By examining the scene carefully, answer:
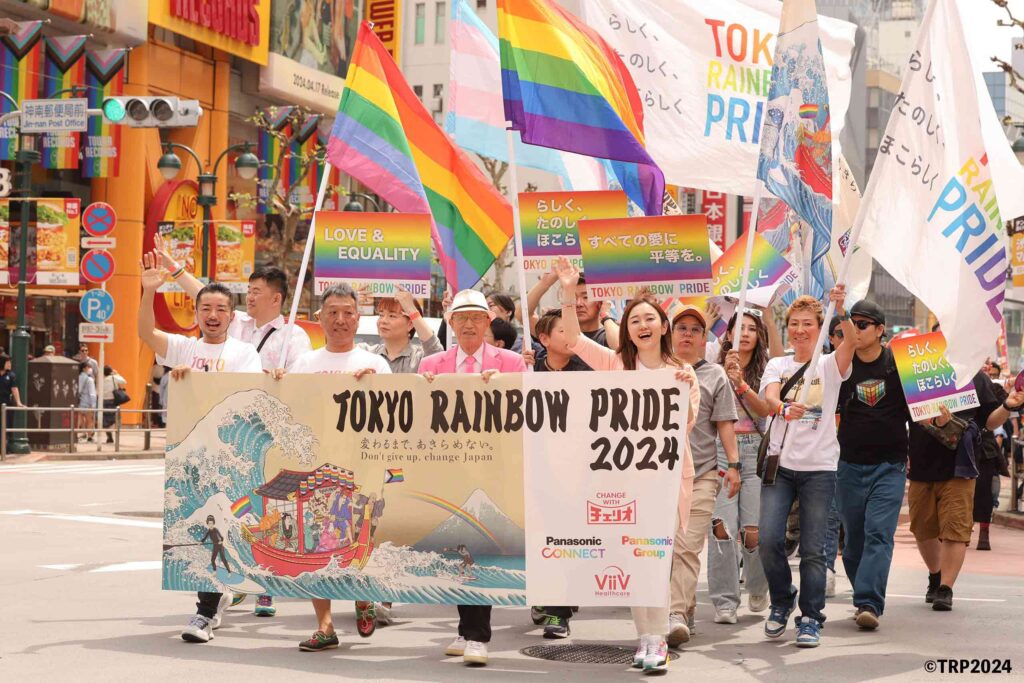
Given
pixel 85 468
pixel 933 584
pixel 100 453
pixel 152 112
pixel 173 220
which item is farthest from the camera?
pixel 173 220

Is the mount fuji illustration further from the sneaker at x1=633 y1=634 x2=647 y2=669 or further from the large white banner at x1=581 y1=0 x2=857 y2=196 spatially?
the large white banner at x1=581 y1=0 x2=857 y2=196

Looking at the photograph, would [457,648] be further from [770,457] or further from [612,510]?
[770,457]

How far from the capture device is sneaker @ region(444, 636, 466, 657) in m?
8.23

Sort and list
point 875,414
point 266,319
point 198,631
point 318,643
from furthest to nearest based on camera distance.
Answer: point 266,319
point 875,414
point 198,631
point 318,643

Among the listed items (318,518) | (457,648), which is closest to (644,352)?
(457,648)

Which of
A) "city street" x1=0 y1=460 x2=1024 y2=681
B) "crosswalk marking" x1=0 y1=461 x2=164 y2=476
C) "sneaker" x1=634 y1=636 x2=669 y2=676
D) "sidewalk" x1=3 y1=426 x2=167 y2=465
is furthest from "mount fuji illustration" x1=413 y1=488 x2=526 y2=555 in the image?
"sidewalk" x1=3 y1=426 x2=167 y2=465

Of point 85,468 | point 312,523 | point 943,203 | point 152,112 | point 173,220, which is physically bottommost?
point 85,468

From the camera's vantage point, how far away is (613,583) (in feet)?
26.1

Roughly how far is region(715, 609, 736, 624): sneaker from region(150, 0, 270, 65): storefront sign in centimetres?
3511

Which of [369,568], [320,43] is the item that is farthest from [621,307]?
[320,43]

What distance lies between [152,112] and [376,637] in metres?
16.6

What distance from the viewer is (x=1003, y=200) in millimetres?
8711

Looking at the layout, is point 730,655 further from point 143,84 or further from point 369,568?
point 143,84

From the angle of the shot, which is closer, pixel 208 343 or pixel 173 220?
pixel 208 343
